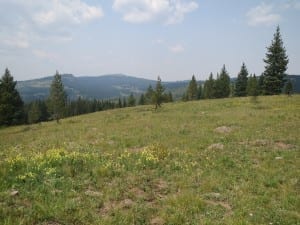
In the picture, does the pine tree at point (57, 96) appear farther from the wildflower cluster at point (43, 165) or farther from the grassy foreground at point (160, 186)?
the wildflower cluster at point (43, 165)

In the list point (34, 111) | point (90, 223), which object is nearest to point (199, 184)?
point (90, 223)

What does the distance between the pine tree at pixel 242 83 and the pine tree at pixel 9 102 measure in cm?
5338

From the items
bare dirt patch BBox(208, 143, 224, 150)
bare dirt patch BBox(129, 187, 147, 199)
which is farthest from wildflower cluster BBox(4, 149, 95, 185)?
bare dirt patch BBox(208, 143, 224, 150)

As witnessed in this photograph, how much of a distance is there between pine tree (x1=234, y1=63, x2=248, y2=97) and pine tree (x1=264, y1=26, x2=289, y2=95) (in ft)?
58.2

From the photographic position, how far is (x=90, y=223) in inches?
367

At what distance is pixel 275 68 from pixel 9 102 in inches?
2062

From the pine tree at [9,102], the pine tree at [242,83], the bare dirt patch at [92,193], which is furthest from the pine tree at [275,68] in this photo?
the bare dirt patch at [92,193]

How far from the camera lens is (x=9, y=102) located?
64.1 metres

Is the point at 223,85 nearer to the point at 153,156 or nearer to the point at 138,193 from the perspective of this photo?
the point at 153,156

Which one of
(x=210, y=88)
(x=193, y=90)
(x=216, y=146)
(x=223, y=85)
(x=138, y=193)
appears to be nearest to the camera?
(x=138, y=193)

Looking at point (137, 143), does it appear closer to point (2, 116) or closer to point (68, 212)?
point (68, 212)

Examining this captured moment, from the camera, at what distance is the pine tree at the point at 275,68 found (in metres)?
67.9

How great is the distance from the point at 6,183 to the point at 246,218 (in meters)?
8.14

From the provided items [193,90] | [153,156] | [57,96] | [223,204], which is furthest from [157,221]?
[193,90]
